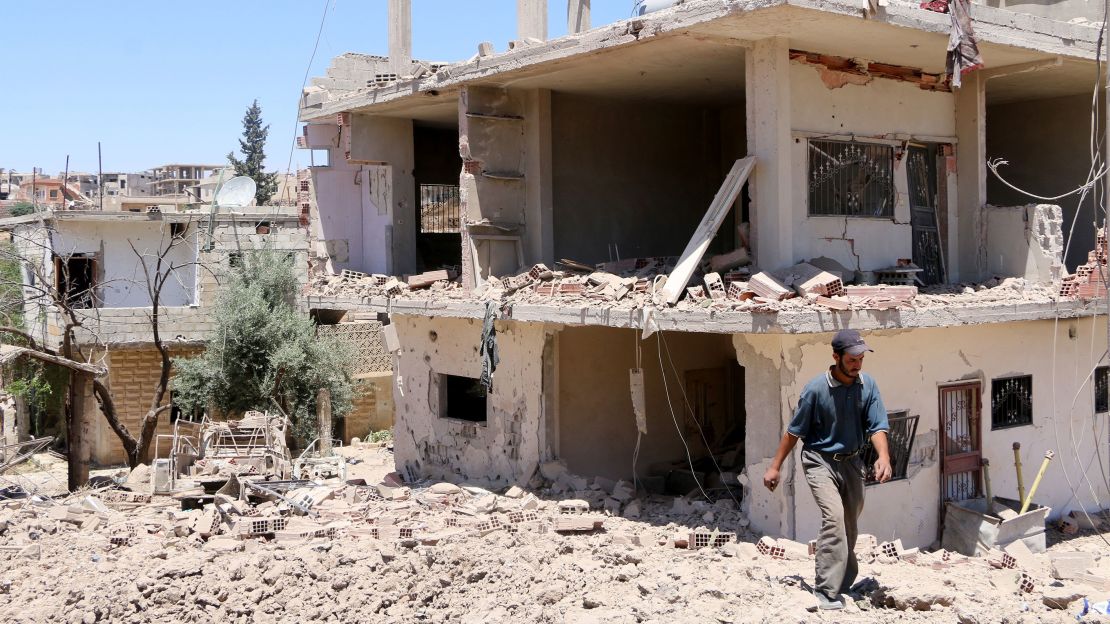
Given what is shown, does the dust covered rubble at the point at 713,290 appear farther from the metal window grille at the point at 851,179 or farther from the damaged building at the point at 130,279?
the damaged building at the point at 130,279

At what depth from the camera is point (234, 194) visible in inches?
918

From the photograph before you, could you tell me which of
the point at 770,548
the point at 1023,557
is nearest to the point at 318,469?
the point at 770,548

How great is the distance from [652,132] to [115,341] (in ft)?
43.2

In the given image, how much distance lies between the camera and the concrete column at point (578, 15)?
1448cm

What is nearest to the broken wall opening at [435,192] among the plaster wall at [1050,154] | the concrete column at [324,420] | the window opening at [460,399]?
the window opening at [460,399]

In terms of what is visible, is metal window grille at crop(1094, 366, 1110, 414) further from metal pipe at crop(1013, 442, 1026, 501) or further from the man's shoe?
the man's shoe

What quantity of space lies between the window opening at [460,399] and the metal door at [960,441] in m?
6.07

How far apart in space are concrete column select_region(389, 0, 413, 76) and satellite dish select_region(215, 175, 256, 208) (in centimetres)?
909

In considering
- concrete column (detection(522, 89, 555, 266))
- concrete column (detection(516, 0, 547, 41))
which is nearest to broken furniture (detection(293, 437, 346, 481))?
concrete column (detection(522, 89, 555, 266))

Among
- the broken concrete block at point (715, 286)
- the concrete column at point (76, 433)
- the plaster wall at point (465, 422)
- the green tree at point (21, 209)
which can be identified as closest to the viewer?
the broken concrete block at point (715, 286)

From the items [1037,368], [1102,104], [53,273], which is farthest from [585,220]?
[53,273]

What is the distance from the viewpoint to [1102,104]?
13.6m

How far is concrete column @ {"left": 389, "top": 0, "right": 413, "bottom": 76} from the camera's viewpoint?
1541 centimetres

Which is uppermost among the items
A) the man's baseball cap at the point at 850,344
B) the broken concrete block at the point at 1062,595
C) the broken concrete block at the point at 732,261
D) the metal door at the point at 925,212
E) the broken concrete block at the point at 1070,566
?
the metal door at the point at 925,212
